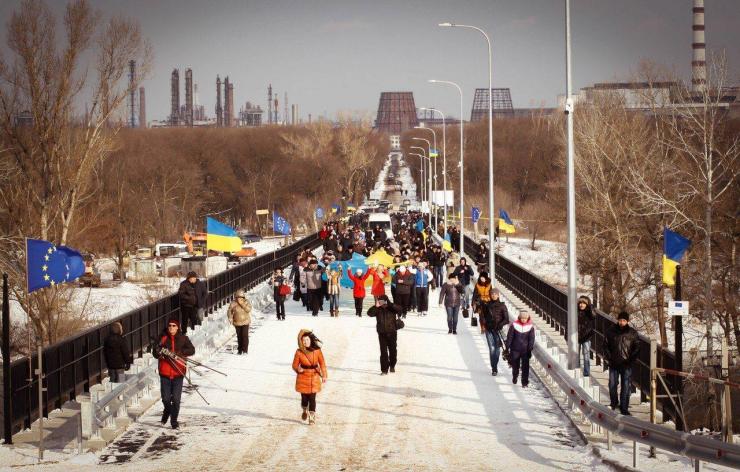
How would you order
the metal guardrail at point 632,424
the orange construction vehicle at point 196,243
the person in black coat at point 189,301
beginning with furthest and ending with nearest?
the orange construction vehicle at point 196,243, the person in black coat at point 189,301, the metal guardrail at point 632,424

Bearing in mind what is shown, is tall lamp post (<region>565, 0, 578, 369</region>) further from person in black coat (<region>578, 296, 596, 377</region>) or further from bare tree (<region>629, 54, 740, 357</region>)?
bare tree (<region>629, 54, 740, 357</region>)

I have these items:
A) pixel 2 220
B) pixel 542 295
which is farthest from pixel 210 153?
pixel 542 295

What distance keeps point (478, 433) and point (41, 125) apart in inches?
956

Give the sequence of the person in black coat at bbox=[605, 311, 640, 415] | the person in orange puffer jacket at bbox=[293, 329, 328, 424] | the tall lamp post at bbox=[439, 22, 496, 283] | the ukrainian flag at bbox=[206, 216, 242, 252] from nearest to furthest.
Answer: the person in orange puffer jacket at bbox=[293, 329, 328, 424], the person in black coat at bbox=[605, 311, 640, 415], the ukrainian flag at bbox=[206, 216, 242, 252], the tall lamp post at bbox=[439, 22, 496, 283]

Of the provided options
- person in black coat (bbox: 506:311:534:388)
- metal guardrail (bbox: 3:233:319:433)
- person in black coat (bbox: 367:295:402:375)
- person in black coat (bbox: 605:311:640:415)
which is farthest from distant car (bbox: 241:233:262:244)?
person in black coat (bbox: 605:311:640:415)

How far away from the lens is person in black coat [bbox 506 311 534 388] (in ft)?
62.3

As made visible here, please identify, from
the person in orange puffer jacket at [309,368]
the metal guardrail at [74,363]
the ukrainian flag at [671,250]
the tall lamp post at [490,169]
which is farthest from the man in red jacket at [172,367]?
the tall lamp post at [490,169]

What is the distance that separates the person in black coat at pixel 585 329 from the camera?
19.3 m

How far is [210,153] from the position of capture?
139 meters

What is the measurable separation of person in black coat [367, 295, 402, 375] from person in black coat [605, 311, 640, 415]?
16.3ft

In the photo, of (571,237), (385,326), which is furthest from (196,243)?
(571,237)

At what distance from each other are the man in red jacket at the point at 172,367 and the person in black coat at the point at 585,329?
6943 mm

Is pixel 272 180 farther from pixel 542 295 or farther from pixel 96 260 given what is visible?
pixel 542 295

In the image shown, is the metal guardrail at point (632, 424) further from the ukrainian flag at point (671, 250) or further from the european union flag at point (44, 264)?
the european union flag at point (44, 264)
